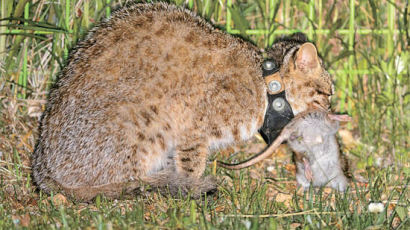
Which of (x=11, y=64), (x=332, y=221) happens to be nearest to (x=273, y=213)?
(x=332, y=221)

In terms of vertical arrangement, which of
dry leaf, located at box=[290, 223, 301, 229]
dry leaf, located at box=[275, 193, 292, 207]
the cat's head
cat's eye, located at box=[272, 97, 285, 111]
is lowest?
dry leaf, located at box=[275, 193, 292, 207]

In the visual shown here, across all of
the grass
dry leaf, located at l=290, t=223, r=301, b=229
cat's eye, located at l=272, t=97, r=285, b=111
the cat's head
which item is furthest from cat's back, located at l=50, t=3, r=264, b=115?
dry leaf, located at l=290, t=223, r=301, b=229

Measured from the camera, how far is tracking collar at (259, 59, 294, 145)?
4.54 meters

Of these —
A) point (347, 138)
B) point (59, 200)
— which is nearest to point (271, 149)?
point (347, 138)

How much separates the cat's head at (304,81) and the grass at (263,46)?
63cm

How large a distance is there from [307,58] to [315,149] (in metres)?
0.68

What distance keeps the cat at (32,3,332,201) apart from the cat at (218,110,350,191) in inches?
6.7

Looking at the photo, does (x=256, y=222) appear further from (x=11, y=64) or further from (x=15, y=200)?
Answer: (x=11, y=64)

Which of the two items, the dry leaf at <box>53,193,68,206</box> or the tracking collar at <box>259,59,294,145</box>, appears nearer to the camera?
the dry leaf at <box>53,193,68,206</box>

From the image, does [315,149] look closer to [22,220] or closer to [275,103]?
[275,103]

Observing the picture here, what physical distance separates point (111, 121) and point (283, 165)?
177cm

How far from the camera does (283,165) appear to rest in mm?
5266

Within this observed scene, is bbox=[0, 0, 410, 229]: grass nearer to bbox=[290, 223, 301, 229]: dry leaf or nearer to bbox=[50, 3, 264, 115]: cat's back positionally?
bbox=[290, 223, 301, 229]: dry leaf

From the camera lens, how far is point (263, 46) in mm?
5629
